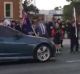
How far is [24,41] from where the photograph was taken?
15.9 metres

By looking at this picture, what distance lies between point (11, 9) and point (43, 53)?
120ft

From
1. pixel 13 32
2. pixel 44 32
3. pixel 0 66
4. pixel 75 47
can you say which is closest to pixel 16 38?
pixel 13 32

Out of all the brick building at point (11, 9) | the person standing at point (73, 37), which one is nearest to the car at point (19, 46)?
the person standing at point (73, 37)

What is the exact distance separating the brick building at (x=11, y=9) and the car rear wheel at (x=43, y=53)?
35.3 m

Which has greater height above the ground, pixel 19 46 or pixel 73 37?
pixel 73 37

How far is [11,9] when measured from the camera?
52531 millimetres

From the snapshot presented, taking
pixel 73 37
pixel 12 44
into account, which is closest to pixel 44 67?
pixel 12 44

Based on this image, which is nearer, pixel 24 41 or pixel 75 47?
pixel 24 41

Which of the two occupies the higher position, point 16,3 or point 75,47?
point 16,3

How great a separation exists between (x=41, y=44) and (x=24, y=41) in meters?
0.68

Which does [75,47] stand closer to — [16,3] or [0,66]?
[0,66]

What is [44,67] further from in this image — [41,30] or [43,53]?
[41,30]

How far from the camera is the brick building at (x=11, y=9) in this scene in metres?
51.8

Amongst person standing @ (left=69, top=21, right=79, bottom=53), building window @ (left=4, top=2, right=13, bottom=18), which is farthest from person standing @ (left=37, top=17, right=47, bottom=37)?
building window @ (left=4, top=2, right=13, bottom=18)
